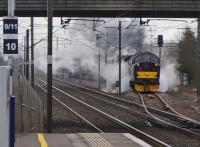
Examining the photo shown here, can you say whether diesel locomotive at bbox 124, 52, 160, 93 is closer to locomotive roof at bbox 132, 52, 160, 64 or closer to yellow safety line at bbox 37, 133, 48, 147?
locomotive roof at bbox 132, 52, 160, 64

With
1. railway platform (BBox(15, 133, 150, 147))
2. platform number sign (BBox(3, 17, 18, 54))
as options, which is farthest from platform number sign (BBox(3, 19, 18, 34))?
railway platform (BBox(15, 133, 150, 147))

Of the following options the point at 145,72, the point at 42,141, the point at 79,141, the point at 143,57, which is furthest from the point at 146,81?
the point at 42,141

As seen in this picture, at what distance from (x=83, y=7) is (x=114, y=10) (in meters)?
1.43

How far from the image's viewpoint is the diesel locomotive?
4850cm

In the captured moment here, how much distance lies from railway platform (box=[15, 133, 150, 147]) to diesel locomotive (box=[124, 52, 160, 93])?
3107cm

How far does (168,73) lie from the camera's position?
83.2 meters

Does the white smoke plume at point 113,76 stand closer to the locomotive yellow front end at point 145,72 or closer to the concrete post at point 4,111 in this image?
the locomotive yellow front end at point 145,72

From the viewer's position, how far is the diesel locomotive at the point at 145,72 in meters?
48.5

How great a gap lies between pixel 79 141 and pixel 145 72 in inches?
→ 1309

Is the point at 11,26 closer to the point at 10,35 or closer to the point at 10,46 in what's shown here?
the point at 10,35

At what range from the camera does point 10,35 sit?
1378 cm

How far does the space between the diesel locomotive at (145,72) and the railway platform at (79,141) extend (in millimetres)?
31070

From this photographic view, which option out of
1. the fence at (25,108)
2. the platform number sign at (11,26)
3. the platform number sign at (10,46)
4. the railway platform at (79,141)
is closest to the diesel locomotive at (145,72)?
the fence at (25,108)

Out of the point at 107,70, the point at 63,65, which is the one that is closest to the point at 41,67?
the point at 63,65
